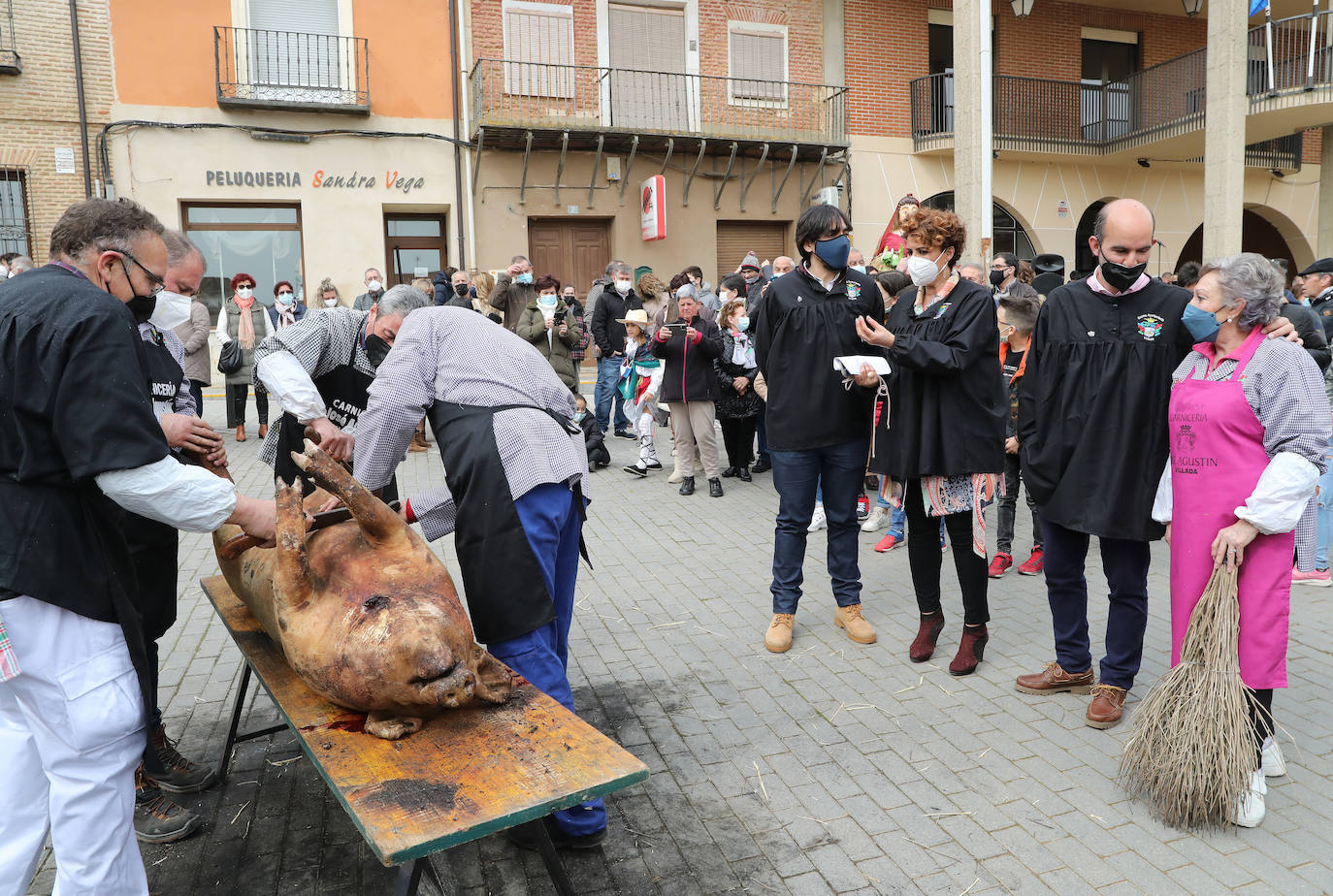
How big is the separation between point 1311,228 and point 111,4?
84.3 feet

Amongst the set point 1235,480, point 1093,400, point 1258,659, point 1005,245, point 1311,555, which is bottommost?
point 1258,659

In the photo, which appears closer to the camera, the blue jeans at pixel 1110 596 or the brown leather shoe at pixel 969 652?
the blue jeans at pixel 1110 596

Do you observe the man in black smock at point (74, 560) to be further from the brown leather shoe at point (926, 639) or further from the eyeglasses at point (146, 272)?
the brown leather shoe at point (926, 639)

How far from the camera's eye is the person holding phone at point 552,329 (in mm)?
10039

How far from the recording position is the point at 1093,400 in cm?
375

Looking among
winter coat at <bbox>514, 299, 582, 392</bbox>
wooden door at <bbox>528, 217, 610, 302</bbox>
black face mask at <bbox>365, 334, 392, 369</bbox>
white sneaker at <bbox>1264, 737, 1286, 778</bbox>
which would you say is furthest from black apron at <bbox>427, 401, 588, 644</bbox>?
wooden door at <bbox>528, 217, 610, 302</bbox>

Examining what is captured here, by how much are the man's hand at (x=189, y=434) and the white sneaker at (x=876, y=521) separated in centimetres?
518

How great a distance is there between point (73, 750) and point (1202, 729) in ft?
11.1

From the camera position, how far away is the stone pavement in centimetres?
300

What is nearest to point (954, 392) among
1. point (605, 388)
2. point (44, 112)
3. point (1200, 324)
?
point (1200, 324)

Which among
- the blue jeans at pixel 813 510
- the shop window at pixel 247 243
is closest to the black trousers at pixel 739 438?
the blue jeans at pixel 813 510

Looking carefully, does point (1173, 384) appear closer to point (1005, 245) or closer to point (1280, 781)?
point (1280, 781)

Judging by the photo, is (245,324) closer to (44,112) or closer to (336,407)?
(44,112)

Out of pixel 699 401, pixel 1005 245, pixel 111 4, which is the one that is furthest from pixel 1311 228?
pixel 111 4
